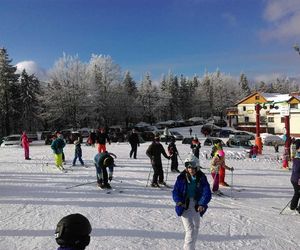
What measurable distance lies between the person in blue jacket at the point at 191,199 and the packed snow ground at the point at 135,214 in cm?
107

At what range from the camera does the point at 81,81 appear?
56.3m

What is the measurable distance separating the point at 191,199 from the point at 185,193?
A: 146mm

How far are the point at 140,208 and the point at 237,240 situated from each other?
3.02 m

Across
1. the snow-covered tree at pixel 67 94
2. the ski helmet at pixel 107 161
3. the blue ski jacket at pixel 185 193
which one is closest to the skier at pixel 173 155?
the ski helmet at pixel 107 161

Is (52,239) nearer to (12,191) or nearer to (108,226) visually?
(108,226)

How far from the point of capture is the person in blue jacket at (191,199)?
5727 millimetres

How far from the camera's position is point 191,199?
229 inches

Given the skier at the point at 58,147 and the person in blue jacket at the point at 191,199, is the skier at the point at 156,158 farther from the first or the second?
the person in blue jacket at the point at 191,199

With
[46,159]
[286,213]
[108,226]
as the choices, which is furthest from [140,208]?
[46,159]

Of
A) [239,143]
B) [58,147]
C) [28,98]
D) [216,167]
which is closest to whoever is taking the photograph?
[216,167]

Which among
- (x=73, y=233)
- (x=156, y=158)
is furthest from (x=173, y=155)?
(x=73, y=233)

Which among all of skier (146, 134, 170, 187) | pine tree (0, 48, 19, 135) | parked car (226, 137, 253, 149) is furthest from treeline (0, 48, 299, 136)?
skier (146, 134, 170, 187)

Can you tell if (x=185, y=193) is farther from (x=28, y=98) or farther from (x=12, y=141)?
(x=28, y=98)

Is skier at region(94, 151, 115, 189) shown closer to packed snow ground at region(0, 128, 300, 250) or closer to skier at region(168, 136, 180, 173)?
packed snow ground at region(0, 128, 300, 250)
